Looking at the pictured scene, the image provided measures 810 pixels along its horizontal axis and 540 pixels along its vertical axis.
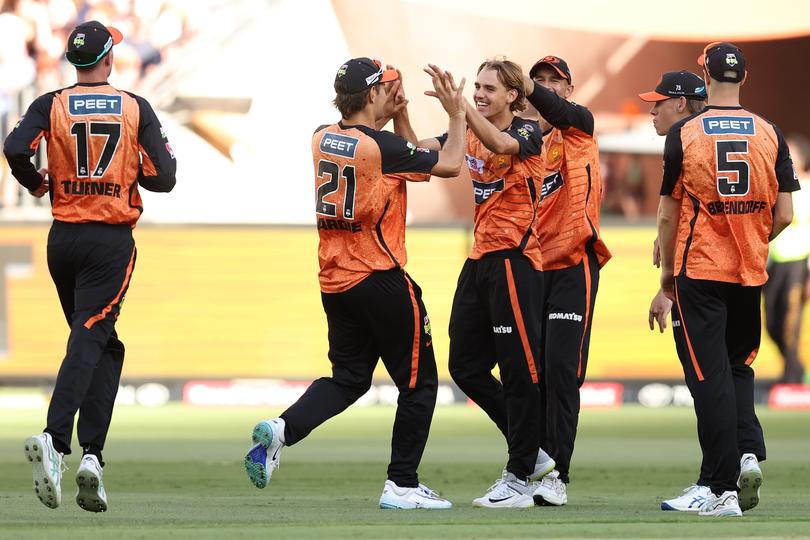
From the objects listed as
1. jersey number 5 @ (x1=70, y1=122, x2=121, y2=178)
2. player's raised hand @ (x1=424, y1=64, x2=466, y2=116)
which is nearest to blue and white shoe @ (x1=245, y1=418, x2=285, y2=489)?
jersey number 5 @ (x1=70, y1=122, x2=121, y2=178)

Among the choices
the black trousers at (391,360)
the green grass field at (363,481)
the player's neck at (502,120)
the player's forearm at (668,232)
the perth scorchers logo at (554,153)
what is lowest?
the green grass field at (363,481)

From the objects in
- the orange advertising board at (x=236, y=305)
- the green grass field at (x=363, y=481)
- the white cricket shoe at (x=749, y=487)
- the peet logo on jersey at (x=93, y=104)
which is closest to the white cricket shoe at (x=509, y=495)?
the green grass field at (x=363, y=481)

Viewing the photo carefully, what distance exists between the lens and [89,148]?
6680mm

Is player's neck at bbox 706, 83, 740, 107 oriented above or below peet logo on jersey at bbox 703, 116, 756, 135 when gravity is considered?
above

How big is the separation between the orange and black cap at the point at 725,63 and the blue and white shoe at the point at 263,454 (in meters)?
2.44

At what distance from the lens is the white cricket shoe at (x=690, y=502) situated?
263 inches

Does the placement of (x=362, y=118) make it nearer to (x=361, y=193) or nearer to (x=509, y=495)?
(x=361, y=193)

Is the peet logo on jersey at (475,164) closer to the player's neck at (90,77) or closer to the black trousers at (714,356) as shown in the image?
the black trousers at (714,356)

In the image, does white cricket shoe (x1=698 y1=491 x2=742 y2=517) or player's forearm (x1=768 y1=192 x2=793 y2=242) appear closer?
white cricket shoe (x1=698 y1=491 x2=742 y2=517)

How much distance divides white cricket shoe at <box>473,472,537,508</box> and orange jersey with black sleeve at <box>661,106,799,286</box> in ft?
4.02

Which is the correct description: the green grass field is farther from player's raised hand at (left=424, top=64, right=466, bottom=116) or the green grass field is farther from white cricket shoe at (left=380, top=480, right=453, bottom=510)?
player's raised hand at (left=424, top=64, right=466, bottom=116)

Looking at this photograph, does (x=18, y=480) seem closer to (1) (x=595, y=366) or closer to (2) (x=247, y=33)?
(1) (x=595, y=366)

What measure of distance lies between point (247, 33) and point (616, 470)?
33.1ft

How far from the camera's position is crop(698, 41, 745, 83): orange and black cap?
6414 mm
